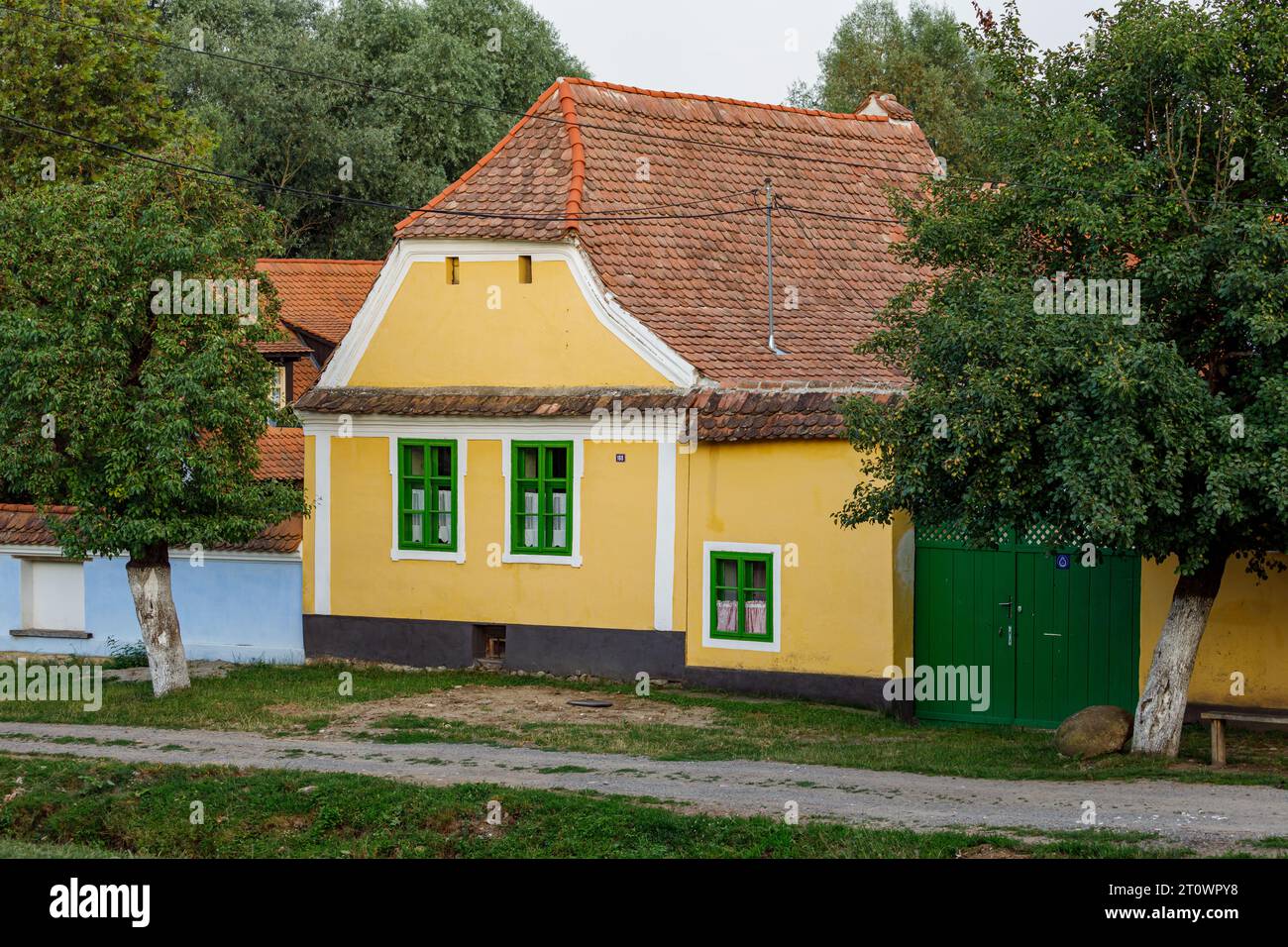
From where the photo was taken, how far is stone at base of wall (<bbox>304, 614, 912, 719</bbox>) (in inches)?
817

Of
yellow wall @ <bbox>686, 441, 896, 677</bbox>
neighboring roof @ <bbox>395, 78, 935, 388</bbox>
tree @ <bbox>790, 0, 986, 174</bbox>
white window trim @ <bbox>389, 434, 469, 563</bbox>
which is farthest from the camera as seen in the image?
tree @ <bbox>790, 0, 986, 174</bbox>

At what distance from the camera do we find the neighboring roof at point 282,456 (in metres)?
31.0

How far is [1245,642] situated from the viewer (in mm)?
17953

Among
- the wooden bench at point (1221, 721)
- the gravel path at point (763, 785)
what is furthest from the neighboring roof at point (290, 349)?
the wooden bench at point (1221, 721)

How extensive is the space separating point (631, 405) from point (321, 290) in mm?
18374

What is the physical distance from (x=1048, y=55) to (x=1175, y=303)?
2984mm

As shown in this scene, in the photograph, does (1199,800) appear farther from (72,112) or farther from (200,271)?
(72,112)

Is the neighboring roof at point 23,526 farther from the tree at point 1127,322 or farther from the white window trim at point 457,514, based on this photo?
the tree at point 1127,322

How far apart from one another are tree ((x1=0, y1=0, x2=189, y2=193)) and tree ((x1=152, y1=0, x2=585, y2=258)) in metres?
11.5

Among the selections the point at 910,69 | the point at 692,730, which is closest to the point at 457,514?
the point at 692,730

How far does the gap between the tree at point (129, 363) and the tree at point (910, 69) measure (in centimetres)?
3189

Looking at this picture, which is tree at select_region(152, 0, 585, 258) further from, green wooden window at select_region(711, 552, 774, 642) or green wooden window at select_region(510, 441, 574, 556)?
green wooden window at select_region(711, 552, 774, 642)

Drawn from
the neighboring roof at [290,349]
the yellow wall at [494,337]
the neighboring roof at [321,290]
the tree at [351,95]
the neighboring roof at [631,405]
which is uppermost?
the tree at [351,95]

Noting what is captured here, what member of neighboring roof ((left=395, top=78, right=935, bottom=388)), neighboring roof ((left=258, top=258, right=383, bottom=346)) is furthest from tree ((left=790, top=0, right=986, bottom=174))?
neighboring roof ((left=395, top=78, right=935, bottom=388))
